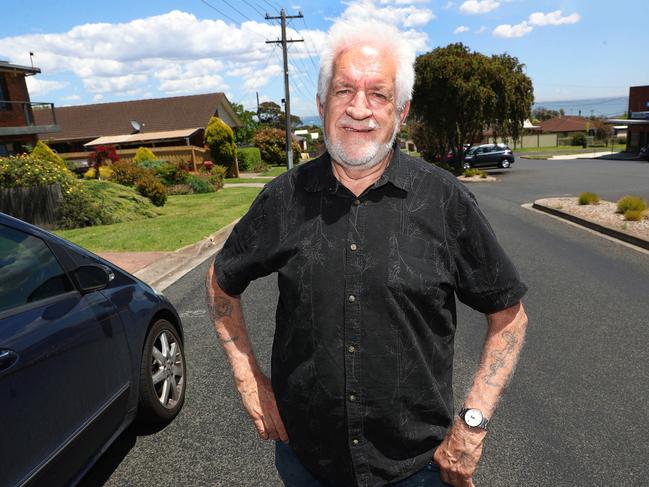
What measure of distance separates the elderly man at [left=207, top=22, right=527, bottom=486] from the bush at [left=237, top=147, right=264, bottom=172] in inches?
1546

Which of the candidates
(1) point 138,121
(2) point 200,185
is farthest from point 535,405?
(1) point 138,121

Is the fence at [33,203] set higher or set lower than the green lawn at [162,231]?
higher

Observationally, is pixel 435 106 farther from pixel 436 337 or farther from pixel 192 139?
pixel 436 337

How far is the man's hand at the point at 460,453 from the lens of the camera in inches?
67.1

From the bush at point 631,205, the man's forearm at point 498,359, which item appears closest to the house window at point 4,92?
the bush at point 631,205

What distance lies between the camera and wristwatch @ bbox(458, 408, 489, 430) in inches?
66.6

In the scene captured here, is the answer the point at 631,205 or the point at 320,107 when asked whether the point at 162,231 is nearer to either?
the point at 320,107

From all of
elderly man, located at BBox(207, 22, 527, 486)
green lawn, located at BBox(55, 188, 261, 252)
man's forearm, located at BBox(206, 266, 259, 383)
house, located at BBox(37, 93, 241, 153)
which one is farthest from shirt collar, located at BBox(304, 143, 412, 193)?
house, located at BBox(37, 93, 241, 153)

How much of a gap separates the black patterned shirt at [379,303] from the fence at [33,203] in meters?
12.5

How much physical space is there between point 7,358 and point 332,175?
5.46ft

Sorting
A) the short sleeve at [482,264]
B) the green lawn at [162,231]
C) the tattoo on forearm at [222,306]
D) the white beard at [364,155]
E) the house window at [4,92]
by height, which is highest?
the house window at [4,92]

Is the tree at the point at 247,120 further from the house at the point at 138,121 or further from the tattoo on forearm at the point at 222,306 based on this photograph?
the tattoo on forearm at the point at 222,306

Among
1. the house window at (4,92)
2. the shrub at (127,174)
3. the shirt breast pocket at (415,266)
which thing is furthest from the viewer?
the house window at (4,92)

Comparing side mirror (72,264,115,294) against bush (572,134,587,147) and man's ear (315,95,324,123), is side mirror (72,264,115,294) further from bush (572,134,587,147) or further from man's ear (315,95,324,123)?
bush (572,134,587,147)
